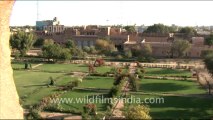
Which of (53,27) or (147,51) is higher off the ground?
(53,27)

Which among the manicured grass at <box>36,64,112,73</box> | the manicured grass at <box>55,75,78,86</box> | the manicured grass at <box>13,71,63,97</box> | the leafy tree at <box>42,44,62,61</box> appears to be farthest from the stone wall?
the leafy tree at <box>42,44,62,61</box>

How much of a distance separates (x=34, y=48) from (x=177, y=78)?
26.0 meters

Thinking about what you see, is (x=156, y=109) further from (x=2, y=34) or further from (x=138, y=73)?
(x=2, y=34)

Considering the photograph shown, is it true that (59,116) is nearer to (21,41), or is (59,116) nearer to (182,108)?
(182,108)

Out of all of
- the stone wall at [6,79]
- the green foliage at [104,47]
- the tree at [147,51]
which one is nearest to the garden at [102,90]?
the tree at [147,51]

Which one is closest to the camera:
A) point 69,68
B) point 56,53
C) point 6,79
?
point 6,79

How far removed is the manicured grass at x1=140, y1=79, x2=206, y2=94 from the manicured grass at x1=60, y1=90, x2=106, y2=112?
341 cm

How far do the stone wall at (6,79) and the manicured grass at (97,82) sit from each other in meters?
16.5

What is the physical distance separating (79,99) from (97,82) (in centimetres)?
548

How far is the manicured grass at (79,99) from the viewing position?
1570cm

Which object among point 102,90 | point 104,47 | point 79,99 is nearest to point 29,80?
point 102,90

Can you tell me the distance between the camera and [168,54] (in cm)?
3844

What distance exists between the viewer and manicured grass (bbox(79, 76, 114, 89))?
21.7 meters

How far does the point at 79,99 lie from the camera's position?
57.6 feet
